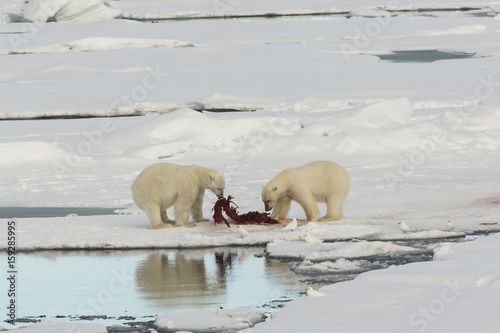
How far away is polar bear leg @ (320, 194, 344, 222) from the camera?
9.60 metres

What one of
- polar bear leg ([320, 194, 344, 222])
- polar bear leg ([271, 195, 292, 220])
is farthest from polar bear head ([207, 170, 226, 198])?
polar bear leg ([320, 194, 344, 222])

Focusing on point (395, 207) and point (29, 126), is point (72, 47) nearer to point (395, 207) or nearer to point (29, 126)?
point (29, 126)

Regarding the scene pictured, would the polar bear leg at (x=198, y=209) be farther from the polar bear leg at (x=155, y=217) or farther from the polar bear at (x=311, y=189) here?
the polar bear at (x=311, y=189)

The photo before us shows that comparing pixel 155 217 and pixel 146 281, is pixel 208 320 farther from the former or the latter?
pixel 155 217

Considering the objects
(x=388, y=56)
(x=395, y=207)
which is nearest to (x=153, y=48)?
(x=388, y=56)

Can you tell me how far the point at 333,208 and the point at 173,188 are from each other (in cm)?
174

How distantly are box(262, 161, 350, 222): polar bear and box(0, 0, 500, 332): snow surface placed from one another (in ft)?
1.07

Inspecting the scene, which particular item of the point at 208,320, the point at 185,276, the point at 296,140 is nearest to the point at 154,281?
the point at 185,276

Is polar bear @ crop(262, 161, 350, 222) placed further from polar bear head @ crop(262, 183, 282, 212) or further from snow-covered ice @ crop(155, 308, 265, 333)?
snow-covered ice @ crop(155, 308, 265, 333)

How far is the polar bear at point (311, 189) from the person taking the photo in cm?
944

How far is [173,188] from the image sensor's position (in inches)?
370

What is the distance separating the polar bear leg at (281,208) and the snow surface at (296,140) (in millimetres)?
575

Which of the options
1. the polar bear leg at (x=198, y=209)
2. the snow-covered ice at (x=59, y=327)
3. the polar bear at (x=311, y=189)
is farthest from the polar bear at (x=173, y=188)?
the snow-covered ice at (x=59, y=327)

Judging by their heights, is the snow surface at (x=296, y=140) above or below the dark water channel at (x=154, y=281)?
above
